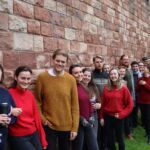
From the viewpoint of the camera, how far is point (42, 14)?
3777mm

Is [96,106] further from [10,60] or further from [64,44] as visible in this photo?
[10,60]

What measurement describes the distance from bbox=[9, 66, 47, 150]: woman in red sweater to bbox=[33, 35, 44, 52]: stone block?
85 cm

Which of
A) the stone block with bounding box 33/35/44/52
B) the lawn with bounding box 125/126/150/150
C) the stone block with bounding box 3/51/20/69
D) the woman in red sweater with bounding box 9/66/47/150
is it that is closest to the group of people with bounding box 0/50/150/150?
the woman in red sweater with bounding box 9/66/47/150

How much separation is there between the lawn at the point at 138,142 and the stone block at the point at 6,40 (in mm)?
3154

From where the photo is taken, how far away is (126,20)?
7.54m

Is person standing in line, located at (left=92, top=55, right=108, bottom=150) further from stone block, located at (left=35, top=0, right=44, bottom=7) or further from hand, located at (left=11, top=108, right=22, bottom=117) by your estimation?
hand, located at (left=11, top=108, right=22, bottom=117)

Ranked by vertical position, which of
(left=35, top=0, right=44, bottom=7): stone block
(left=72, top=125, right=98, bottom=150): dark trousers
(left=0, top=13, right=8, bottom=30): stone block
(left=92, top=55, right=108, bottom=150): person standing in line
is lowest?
(left=72, top=125, right=98, bottom=150): dark trousers

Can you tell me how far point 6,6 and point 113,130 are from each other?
259 cm

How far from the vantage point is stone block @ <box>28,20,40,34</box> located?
3483 mm

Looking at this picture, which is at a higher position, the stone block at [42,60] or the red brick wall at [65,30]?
the red brick wall at [65,30]

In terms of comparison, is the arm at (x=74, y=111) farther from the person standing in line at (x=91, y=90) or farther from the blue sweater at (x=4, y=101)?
the blue sweater at (x=4, y=101)

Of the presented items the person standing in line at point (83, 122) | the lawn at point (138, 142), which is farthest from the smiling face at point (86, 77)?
the lawn at point (138, 142)

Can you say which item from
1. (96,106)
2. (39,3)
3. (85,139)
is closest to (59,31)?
(39,3)

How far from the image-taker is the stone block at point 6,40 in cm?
298
